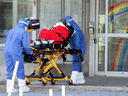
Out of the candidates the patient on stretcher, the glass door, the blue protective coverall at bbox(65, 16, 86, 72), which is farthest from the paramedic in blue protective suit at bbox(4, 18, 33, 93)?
the glass door

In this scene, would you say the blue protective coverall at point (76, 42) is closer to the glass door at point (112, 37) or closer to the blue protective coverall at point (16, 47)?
the blue protective coverall at point (16, 47)

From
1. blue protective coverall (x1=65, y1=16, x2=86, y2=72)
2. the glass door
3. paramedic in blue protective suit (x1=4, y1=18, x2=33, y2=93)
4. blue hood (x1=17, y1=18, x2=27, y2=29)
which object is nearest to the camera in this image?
paramedic in blue protective suit (x1=4, y1=18, x2=33, y2=93)

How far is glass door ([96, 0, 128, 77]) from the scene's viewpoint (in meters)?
9.41

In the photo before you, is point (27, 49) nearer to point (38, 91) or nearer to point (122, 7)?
point (38, 91)

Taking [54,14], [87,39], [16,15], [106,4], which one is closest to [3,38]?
[16,15]

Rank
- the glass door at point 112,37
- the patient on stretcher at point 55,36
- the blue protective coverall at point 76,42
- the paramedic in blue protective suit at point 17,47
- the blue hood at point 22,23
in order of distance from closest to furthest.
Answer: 1. the paramedic in blue protective suit at point 17,47
2. the blue hood at point 22,23
3. the patient on stretcher at point 55,36
4. the blue protective coverall at point 76,42
5. the glass door at point 112,37

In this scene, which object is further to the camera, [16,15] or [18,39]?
[16,15]

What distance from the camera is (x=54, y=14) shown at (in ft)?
30.5

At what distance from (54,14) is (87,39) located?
53.9 inches

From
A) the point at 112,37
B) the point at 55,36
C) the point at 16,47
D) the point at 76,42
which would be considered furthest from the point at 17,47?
the point at 112,37

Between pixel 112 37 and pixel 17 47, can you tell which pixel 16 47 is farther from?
pixel 112 37

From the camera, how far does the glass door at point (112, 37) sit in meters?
9.41

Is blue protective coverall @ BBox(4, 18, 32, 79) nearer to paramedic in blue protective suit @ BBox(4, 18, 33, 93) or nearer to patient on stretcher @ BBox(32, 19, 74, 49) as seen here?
paramedic in blue protective suit @ BBox(4, 18, 33, 93)

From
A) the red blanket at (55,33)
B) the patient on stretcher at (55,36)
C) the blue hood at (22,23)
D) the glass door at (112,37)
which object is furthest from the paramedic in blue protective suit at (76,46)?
the glass door at (112,37)
